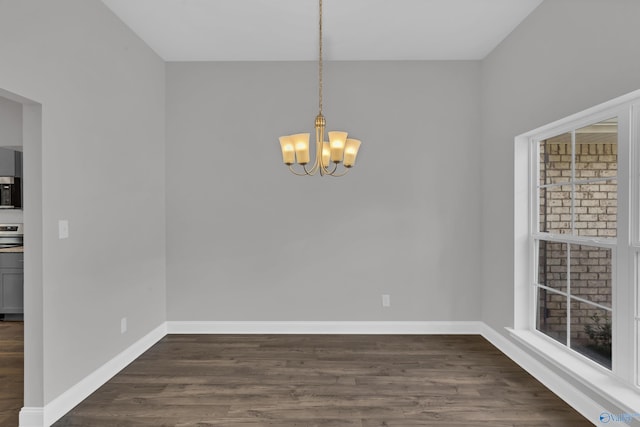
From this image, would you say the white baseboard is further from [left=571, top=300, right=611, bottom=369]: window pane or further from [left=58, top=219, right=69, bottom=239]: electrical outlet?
[left=58, top=219, right=69, bottom=239]: electrical outlet

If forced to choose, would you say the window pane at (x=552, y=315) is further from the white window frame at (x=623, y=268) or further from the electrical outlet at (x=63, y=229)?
the electrical outlet at (x=63, y=229)

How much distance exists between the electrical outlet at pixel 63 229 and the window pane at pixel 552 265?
11.5 feet

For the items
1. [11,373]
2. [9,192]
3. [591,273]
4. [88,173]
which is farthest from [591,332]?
[9,192]

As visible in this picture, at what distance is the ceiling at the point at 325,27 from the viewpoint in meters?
2.87

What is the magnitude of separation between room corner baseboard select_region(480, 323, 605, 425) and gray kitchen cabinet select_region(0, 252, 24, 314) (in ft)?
16.8

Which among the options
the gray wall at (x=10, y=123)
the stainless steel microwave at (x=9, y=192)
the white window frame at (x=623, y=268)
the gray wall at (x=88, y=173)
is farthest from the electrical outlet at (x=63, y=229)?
the white window frame at (x=623, y=268)

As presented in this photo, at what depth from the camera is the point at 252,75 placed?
3.88 meters

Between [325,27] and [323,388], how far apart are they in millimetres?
2937

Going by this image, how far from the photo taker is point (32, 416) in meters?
2.22

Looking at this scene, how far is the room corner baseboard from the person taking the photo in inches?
89.8

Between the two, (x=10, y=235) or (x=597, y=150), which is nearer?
(x=597, y=150)

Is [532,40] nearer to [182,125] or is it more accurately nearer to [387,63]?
[387,63]

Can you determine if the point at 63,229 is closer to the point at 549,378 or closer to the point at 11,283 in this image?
the point at 11,283

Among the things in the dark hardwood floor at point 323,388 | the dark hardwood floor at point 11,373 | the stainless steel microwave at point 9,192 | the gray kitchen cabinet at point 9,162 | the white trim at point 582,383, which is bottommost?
the dark hardwood floor at point 323,388
